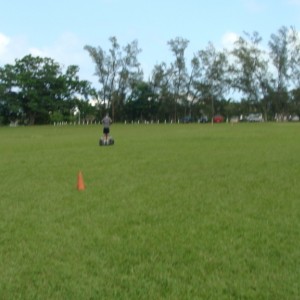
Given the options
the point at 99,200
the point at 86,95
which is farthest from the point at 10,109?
the point at 99,200

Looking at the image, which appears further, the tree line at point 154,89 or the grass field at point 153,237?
the tree line at point 154,89

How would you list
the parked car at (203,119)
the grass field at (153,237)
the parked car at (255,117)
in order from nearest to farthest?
the grass field at (153,237) < the parked car at (255,117) < the parked car at (203,119)

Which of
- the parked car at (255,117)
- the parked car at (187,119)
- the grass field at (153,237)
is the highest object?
the parked car at (255,117)

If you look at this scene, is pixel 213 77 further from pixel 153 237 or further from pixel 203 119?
pixel 153 237

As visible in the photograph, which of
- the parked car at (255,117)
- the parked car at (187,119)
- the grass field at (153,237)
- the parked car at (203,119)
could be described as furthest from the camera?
the parked car at (187,119)

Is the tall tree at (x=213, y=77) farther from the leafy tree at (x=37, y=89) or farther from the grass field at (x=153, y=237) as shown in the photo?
the grass field at (x=153, y=237)

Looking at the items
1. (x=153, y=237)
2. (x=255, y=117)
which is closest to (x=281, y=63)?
(x=255, y=117)

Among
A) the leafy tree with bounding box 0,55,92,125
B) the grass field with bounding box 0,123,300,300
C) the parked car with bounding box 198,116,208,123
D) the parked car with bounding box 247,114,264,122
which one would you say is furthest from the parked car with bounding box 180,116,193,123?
the grass field with bounding box 0,123,300,300

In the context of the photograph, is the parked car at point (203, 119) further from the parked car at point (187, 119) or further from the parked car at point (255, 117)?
the parked car at point (255, 117)

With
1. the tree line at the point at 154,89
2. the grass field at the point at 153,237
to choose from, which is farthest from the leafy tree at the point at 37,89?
the grass field at the point at 153,237

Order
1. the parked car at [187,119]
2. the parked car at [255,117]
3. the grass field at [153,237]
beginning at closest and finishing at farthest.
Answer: the grass field at [153,237] → the parked car at [255,117] → the parked car at [187,119]

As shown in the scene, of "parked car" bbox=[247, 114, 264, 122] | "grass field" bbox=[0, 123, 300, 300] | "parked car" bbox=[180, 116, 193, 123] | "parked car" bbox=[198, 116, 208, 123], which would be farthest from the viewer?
"parked car" bbox=[180, 116, 193, 123]

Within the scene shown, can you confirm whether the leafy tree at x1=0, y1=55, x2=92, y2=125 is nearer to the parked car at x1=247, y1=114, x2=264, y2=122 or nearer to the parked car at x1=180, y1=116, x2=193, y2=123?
the parked car at x1=180, y1=116, x2=193, y2=123

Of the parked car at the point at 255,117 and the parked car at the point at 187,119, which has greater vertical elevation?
the parked car at the point at 255,117
